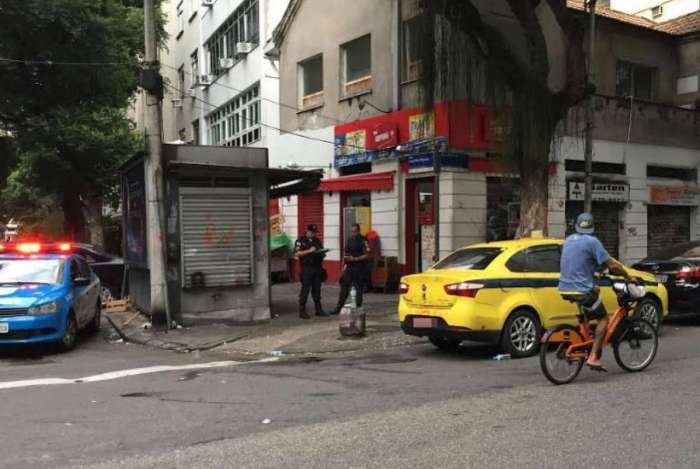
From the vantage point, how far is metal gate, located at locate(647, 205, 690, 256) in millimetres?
19844

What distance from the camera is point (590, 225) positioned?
7246mm

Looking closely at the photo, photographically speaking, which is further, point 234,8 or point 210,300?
point 234,8

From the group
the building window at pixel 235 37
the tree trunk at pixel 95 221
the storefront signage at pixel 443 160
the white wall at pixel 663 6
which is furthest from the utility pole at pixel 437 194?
the tree trunk at pixel 95 221

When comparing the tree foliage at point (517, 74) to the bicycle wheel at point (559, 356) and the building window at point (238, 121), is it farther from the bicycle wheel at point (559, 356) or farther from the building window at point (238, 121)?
the building window at point (238, 121)

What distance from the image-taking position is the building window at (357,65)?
18.3 metres

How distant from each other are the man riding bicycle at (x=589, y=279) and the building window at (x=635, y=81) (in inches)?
549

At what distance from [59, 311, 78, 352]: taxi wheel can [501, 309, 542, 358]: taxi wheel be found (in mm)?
6537

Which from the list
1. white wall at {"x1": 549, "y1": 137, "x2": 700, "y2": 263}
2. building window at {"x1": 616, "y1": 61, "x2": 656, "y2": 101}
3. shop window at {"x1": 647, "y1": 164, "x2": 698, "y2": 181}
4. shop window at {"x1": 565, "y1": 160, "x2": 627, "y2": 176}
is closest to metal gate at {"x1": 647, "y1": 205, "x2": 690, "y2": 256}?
white wall at {"x1": 549, "y1": 137, "x2": 700, "y2": 263}

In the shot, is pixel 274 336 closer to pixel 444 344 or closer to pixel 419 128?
pixel 444 344

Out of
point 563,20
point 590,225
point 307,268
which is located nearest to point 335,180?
point 307,268

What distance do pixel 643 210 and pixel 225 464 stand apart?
17686mm

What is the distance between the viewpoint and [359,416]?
5926mm

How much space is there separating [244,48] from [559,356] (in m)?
21.6

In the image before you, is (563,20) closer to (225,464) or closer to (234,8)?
(225,464)
